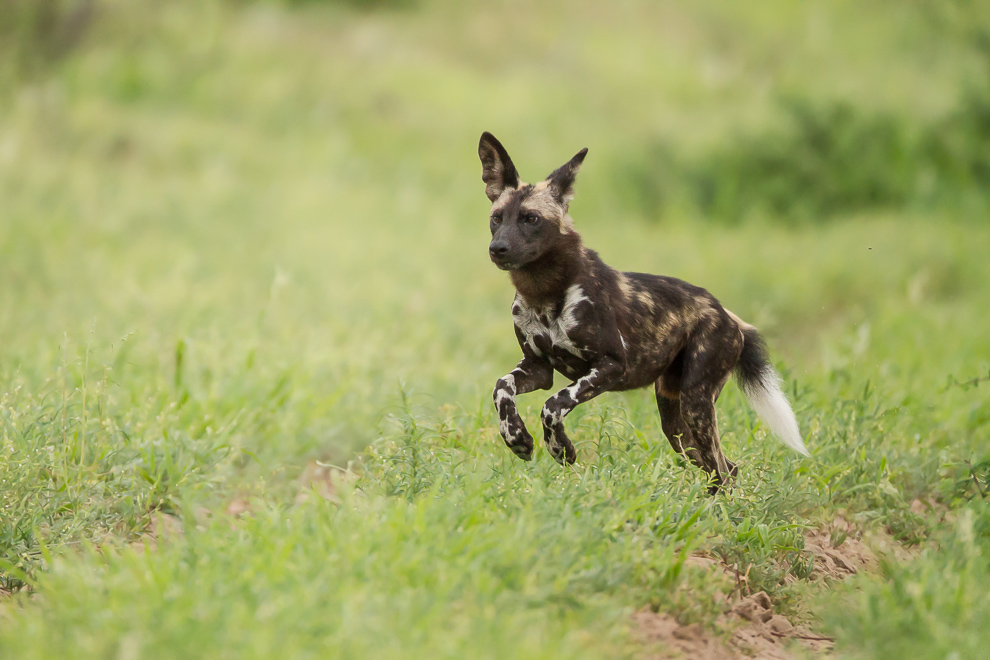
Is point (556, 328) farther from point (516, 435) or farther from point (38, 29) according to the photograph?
point (38, 29)

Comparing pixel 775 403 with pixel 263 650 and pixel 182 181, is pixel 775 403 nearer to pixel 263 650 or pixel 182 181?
pixel 263 650

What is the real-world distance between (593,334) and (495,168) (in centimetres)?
99

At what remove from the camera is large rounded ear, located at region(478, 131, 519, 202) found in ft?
15.2

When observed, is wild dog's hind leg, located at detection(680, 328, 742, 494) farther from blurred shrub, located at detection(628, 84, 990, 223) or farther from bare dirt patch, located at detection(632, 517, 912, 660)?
blurred shrub, located at detection(628, 84, 990, 223)

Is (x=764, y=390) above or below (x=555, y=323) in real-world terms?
below

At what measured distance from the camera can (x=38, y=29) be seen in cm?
1531

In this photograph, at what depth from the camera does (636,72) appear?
633 inches

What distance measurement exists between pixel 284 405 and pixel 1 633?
321 centimetres

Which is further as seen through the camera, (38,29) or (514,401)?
(38,29)

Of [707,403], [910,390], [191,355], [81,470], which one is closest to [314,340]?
[191,355]

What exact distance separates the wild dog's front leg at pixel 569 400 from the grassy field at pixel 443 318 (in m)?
0.15

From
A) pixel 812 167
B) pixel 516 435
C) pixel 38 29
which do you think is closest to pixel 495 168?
pixel 516 435

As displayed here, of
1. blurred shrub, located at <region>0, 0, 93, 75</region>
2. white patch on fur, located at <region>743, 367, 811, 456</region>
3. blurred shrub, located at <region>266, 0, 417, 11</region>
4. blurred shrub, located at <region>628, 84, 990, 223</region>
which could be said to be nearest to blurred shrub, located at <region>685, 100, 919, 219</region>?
blurred shrub, located at <region>628, 84, 990, 223</region>

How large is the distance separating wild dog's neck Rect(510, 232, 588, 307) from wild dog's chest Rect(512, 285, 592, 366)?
4 cm
